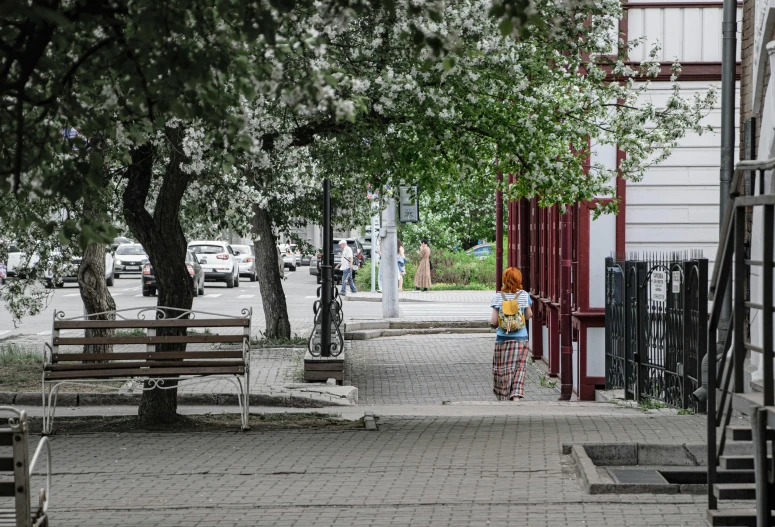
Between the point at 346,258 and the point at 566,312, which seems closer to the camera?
the point at 566,312

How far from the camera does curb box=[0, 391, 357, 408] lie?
12211 mm

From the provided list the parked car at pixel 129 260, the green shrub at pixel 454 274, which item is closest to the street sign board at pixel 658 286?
the green shrub at pixel 454 274

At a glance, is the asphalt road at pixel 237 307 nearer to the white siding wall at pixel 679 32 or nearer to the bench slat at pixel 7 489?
the white siding wall at pixel 679 32

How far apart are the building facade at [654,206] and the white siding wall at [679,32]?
0.04 ft

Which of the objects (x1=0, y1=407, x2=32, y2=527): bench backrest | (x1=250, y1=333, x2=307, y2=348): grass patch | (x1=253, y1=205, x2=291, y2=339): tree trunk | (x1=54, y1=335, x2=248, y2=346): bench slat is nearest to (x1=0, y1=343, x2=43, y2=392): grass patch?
(x1=54, y1=335, x2=248, y2=346): bench slat

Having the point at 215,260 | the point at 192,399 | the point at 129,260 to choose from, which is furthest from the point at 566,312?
the point at 129,260

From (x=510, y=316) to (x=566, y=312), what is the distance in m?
2.69

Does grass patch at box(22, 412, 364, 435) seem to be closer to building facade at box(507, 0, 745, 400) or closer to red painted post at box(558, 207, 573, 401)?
red painted post at box(558, 207, 573, 401)

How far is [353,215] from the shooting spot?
2166 cm

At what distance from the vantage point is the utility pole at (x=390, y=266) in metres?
26.8

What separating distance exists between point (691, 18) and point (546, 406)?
18.5 ft

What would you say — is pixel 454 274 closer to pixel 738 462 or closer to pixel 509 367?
pixel 509 367

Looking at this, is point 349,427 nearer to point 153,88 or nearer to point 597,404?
point 597,404

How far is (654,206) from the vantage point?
15000mm
